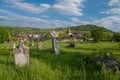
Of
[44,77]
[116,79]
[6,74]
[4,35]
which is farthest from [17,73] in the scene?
[4,35]

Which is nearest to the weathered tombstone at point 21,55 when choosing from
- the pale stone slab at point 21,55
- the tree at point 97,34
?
the pale stone slab at point 21,55

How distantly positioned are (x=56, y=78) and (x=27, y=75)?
132 centimetres

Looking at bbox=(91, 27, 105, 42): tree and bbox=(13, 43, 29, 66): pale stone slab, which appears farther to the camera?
bbox=(91, 27, 105, 42): tree

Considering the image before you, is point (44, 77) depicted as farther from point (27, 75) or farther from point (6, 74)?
point (6, 74)

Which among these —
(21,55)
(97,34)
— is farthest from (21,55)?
(97,34)

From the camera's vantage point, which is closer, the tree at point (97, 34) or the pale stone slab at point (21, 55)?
the pale stone slab at point (21, 55)

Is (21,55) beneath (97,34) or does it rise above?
above

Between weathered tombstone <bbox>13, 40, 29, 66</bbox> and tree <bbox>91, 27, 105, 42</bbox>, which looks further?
tree <bbox>91, 27, 105, 42</bbox>

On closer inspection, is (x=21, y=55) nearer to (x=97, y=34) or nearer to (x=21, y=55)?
(x=21, y=55)

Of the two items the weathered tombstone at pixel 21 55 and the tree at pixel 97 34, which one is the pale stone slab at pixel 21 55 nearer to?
the weathered tombstone at pixel 21 55

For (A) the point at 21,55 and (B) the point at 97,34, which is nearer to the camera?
(A) the point at 21,55

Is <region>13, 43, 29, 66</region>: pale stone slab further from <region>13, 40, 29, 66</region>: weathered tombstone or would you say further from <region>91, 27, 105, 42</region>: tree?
<region>91, 27, 105, 42</region>: tree

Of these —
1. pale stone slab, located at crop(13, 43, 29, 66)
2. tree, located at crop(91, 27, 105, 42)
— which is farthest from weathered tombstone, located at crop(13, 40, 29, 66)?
tree, located at crop(91, 27, 105, 42)

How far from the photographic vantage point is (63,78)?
8.83 m
